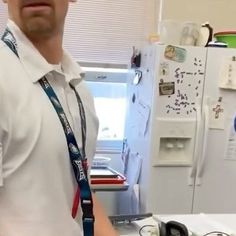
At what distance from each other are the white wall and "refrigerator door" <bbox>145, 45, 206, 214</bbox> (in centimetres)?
64

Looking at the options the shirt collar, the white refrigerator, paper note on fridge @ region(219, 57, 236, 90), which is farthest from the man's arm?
paper note on fridge @ region(219, 57, 236, 90)

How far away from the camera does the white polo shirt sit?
97 cm

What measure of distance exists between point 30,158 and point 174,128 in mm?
2048

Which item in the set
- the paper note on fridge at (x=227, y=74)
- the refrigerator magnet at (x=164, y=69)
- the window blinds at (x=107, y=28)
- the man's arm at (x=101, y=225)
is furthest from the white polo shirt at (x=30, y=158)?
the window blinds at (x=107, y=28)

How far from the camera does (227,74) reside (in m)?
2.99

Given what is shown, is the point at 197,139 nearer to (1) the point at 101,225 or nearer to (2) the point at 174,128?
(2) the point at 174,128

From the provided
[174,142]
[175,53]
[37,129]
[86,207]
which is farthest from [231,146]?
[37,129]

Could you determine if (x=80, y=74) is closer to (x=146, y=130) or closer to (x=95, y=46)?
(x=146, y=130)

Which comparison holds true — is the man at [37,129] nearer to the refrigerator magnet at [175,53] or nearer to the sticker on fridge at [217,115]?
the refrigerator magnet at [175,53]

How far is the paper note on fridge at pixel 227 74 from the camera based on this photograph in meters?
2.98

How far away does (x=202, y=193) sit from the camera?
3.05m

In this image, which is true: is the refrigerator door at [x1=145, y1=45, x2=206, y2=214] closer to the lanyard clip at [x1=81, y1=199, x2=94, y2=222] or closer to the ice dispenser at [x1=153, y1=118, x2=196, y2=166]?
the ice dispenser at [x1=153, y1=118, x2=196, y2=166]

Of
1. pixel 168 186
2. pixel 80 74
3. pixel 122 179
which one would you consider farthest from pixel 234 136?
pixel 80 74

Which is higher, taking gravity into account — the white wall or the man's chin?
the white wall
